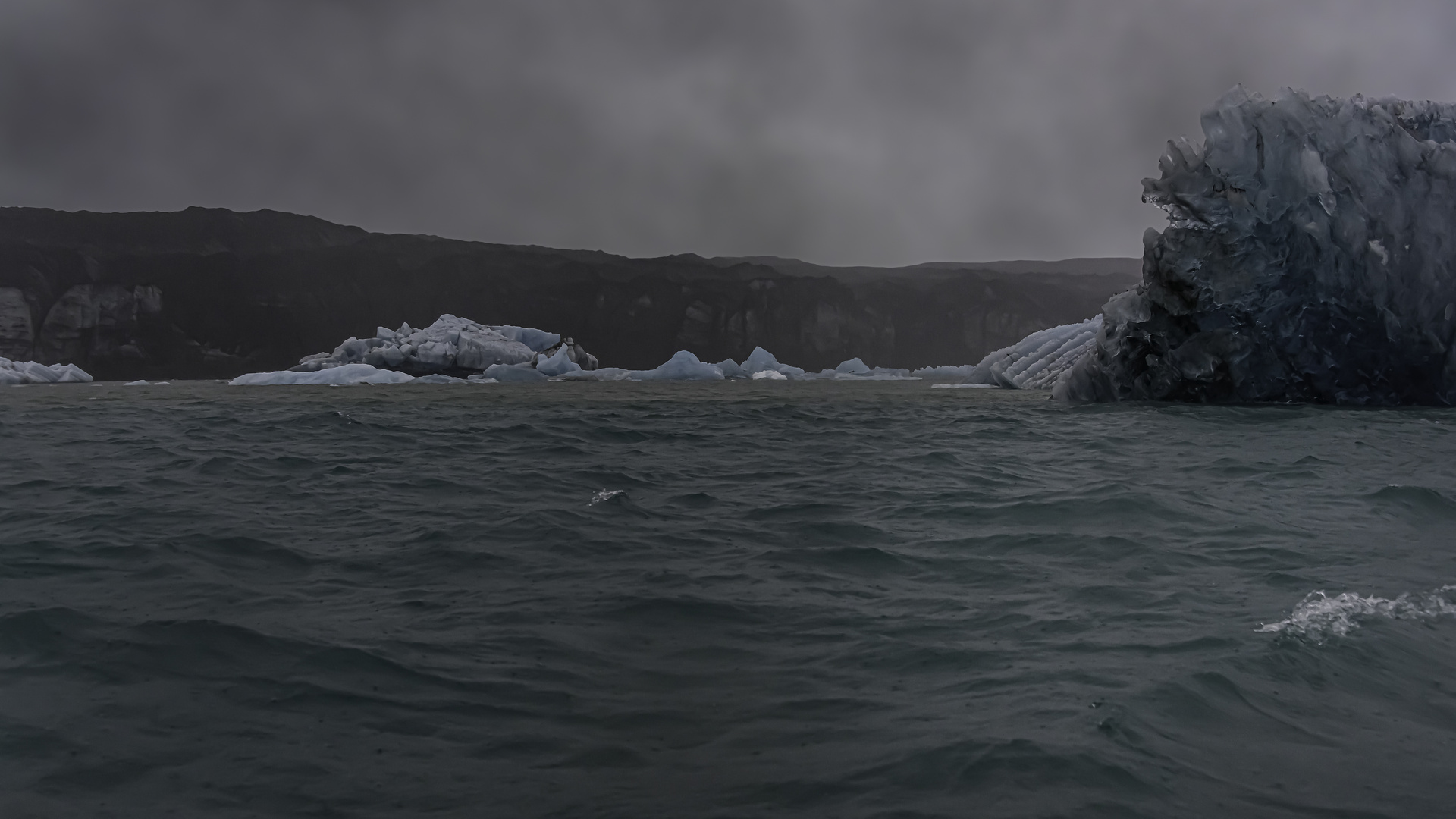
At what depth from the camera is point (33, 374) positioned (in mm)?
41688

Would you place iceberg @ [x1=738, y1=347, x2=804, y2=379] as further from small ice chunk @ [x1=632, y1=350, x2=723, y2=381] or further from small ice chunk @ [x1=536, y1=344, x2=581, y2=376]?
small ice chunk @ [x1=536, y1=344, x2=581, y2=376]

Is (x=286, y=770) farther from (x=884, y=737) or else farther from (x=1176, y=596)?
(x=1176, y=596)

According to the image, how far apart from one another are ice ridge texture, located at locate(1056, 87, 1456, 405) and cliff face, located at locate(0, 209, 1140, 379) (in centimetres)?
6795

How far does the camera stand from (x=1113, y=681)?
3.55m

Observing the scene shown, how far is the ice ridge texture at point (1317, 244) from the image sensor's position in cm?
1543

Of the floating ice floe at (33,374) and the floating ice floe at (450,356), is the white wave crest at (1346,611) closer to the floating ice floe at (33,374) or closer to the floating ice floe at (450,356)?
the floating ice floe at (450,356)

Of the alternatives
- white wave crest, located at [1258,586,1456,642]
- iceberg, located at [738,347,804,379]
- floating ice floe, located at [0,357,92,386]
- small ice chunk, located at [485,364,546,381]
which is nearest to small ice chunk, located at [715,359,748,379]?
iceberg, located at [738,347,804,379]

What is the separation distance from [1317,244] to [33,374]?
4856 cm

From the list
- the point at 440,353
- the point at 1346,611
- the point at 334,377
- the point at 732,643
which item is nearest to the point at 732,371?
the point at 440,353

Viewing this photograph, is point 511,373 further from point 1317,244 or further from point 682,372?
point 1317,244

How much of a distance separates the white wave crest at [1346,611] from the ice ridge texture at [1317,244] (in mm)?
12686

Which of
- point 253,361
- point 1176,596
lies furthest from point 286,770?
point 253,361

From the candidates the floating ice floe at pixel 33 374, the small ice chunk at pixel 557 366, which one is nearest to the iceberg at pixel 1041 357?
the small ice chunk at pixel 557 366

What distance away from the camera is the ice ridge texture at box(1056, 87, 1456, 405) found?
15.4 m
